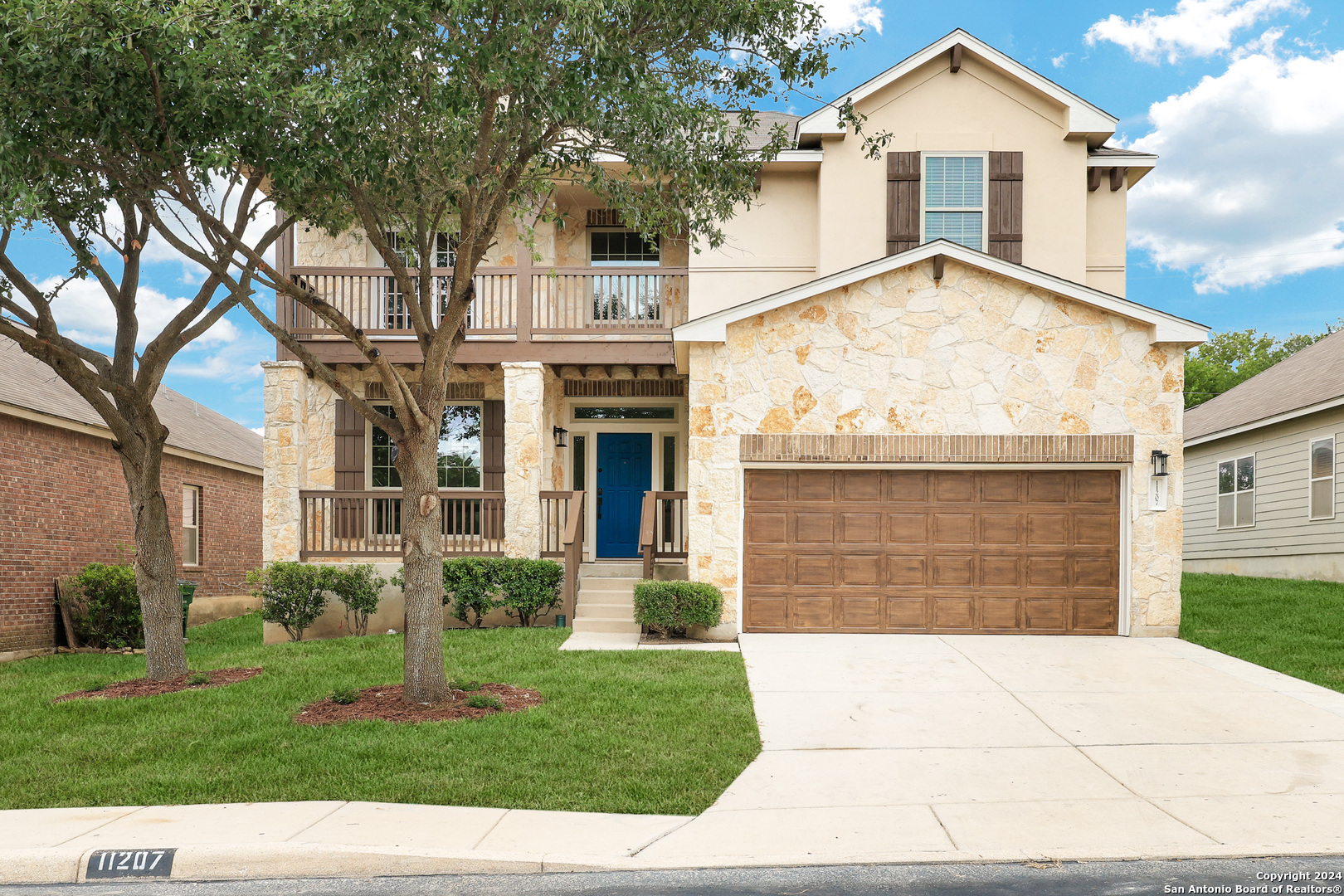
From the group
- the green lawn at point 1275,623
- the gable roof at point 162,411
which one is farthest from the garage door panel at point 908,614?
the gable roof at point 162,411

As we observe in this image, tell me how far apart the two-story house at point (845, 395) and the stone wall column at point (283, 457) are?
44 mm

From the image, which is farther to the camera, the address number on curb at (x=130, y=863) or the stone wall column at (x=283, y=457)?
the stone wall column at (x=283, y=457)

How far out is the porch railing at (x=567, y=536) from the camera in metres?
12.3

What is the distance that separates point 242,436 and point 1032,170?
1985 centimetres

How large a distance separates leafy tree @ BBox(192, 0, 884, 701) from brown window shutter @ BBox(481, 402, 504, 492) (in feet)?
18.6

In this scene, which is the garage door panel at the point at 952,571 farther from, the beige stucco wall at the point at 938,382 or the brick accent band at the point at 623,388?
the brick accent band at the point at 623,388

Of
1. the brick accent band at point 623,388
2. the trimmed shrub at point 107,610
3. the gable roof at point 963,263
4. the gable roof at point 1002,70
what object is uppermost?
the gable roof at point 1002,70

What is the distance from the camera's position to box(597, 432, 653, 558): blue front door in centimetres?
1584

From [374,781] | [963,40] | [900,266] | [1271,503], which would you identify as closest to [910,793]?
[374,781]

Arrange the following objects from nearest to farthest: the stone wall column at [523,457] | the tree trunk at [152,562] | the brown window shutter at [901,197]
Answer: the tree trunk at [152,562], the stone wall column at [523,457], the brown window shutter at [901,197]

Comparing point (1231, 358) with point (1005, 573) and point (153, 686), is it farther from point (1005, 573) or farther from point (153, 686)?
point (153, 686)

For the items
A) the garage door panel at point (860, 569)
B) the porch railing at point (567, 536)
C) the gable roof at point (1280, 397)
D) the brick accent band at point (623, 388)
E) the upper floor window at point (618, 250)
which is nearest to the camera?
the garage door panel at point (860, 569)

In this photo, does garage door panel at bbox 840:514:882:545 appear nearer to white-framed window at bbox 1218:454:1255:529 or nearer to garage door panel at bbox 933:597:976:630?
garage door panel at bbox 933:597:976:630

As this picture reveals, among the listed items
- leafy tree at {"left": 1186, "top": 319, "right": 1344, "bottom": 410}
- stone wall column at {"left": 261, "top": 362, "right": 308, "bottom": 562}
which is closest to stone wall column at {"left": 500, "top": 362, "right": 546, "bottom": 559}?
stone wall column at {"left": 261, "top": 362, "right": 308, "bottom": 562}
